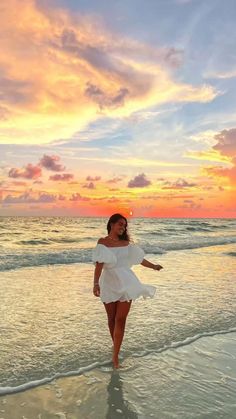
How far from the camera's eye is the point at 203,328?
8219 millimetres

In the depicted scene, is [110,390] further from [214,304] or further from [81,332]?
[214,304]

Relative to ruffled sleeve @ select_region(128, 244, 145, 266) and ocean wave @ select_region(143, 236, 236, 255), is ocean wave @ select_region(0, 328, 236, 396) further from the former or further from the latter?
ocean wave @ select_region(143, 236, 236, 255)

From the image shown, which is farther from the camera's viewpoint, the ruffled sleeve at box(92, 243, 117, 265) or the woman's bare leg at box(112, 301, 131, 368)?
the woman's bare leg at box(112, 301, 131, 368)

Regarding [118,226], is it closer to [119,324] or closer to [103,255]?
[103,255]

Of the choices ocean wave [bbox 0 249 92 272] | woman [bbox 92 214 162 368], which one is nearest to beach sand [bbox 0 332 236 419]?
woman [bbox 92 214 162 368]

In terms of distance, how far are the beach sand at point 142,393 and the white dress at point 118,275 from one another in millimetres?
1064

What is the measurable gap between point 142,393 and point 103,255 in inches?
75.8

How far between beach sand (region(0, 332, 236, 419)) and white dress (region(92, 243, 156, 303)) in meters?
1.06

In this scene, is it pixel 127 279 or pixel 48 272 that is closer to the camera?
pixel 127 279

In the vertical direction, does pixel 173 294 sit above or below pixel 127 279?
below

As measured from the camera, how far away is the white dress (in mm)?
6054

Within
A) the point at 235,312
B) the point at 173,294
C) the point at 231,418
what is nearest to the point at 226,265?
the point at 173,294

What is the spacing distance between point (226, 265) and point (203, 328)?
11.2 metres

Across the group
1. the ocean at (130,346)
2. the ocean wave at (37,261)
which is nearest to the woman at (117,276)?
the ocean at (130,346)
